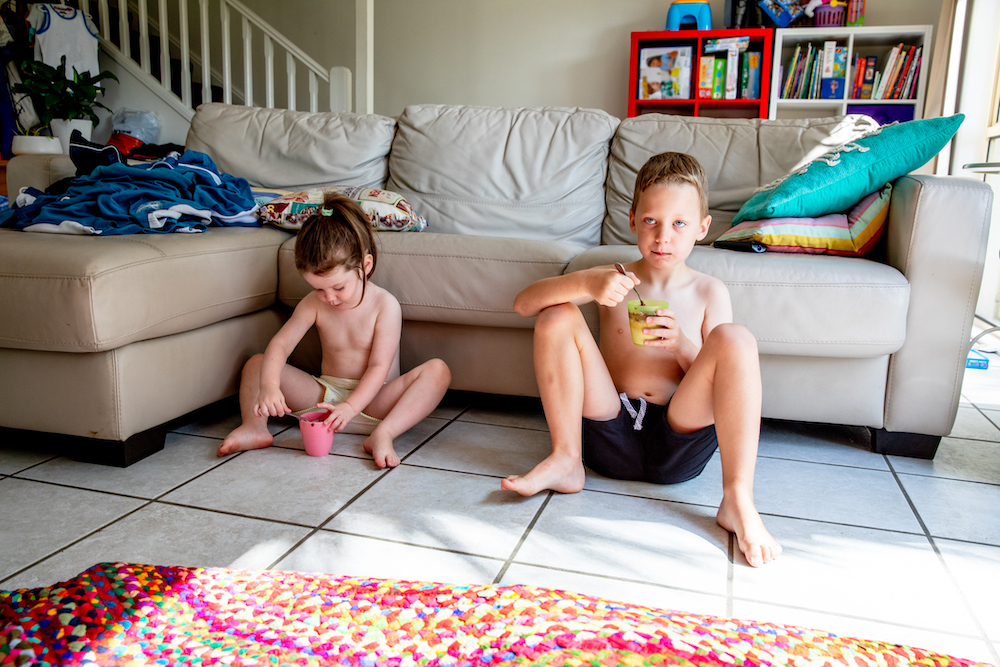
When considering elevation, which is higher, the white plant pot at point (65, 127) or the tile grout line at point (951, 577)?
the white plant pot at point (65, 127)

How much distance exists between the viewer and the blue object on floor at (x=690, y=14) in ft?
13.3

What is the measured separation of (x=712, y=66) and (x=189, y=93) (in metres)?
3.03

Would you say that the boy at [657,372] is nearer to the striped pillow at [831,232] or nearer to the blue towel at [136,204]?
the striped pillow at [831,232]

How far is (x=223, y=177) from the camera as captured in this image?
2115 mm

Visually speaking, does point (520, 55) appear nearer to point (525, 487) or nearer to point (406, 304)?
point (406, 304)

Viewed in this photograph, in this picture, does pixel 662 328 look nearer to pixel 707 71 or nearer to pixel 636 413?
pixel 636 413

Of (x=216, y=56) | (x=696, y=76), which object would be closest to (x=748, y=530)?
(x=696, y=76)

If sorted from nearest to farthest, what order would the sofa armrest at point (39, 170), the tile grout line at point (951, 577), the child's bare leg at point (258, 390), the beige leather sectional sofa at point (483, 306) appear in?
the tile grout line at point (951, 577), the beige leather sectional sofa at point (483, 306), the child's bare leg at point (258, 390), the sofa armrest at point (39, 170)

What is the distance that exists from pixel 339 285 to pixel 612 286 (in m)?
0.69

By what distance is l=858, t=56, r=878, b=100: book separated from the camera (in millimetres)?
3969

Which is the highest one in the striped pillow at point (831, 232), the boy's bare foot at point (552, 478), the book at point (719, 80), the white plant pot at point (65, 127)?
the book at point (719, 80)

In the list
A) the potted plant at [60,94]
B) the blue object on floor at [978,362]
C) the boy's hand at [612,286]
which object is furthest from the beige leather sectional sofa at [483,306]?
the potted plant at [60,94]

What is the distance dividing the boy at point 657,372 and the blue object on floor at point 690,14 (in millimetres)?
3110

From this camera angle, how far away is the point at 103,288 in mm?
1390
